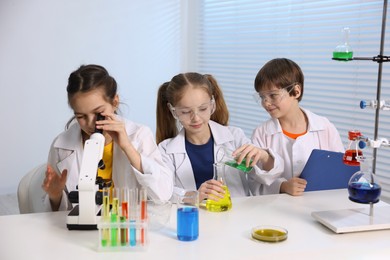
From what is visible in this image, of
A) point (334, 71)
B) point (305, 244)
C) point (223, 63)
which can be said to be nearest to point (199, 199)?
point (305, 244)

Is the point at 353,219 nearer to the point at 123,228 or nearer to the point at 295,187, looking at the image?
the point at 295,187

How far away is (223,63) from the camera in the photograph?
442cm

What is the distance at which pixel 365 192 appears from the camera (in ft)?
4.57

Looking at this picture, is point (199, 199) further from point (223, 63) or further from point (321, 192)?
point (223, 63)

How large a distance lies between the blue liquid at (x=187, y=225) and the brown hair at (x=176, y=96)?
0.86 m

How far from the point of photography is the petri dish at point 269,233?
1274 mm

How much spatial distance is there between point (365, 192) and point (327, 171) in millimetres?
532

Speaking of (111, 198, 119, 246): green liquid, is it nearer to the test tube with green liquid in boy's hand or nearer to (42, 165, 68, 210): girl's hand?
the test tube with green liquid in boy's hand

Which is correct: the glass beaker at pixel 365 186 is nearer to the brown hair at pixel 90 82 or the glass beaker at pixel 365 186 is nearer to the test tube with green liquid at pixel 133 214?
the test tube with green liquid at pixel 133 214

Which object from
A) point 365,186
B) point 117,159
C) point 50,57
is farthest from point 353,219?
point 50,57

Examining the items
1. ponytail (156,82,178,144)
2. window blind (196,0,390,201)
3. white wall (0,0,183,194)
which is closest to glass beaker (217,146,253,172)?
ponytail (156,82,178,144)

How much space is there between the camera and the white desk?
1.20 m

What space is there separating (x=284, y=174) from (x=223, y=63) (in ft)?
7.99

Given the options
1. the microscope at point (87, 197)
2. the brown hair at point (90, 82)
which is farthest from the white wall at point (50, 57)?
the microscope at point (87, 197)
